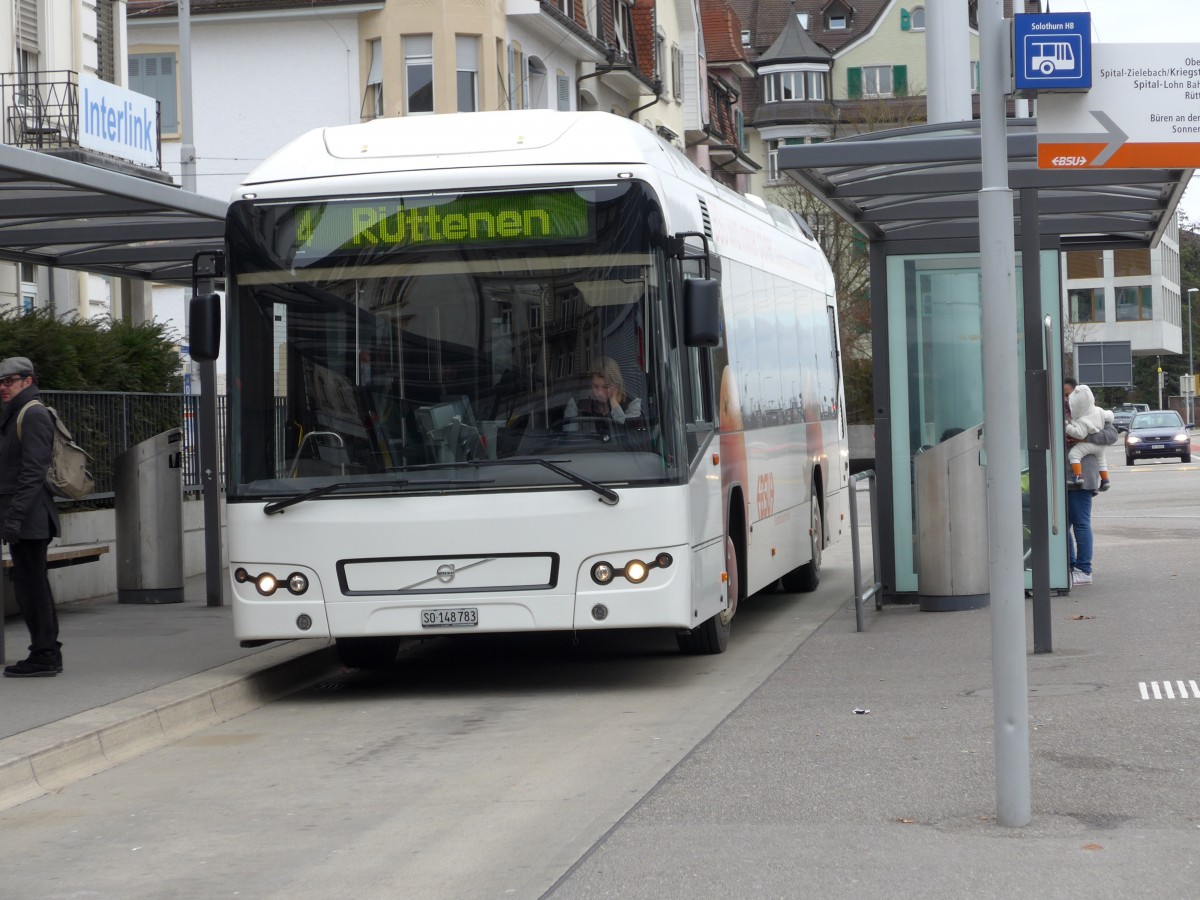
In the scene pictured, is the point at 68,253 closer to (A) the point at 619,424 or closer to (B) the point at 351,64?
(A) the point at 619,424

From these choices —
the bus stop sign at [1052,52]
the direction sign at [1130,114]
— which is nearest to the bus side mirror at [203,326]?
the bus stop sign at [1052,52]

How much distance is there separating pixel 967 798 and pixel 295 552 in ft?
14.9

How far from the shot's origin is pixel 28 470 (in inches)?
416

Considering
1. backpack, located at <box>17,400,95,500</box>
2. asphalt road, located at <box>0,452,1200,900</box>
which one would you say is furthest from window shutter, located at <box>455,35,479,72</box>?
backpack, located at <box>17,400,95,500</box>

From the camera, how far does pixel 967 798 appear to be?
7.11 meters

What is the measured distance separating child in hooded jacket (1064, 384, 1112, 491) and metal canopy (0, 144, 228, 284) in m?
6.98

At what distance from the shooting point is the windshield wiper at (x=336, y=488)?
1022 cm

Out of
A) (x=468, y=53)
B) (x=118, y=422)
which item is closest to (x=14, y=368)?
(x=118, y=422)

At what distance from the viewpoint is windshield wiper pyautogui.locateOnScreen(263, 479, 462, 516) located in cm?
1022

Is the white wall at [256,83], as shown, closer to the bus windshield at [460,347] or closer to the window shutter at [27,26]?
the window shutter at [27,26]

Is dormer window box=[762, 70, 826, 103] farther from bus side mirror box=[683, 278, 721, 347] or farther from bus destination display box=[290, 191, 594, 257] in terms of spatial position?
bus side mirror box=[683, 278, 721, 347]

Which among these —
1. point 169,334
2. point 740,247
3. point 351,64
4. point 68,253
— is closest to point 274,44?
point 351,64

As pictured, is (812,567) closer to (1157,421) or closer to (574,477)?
(574,477)

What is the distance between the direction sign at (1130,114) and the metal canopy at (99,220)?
5928 millimetres
